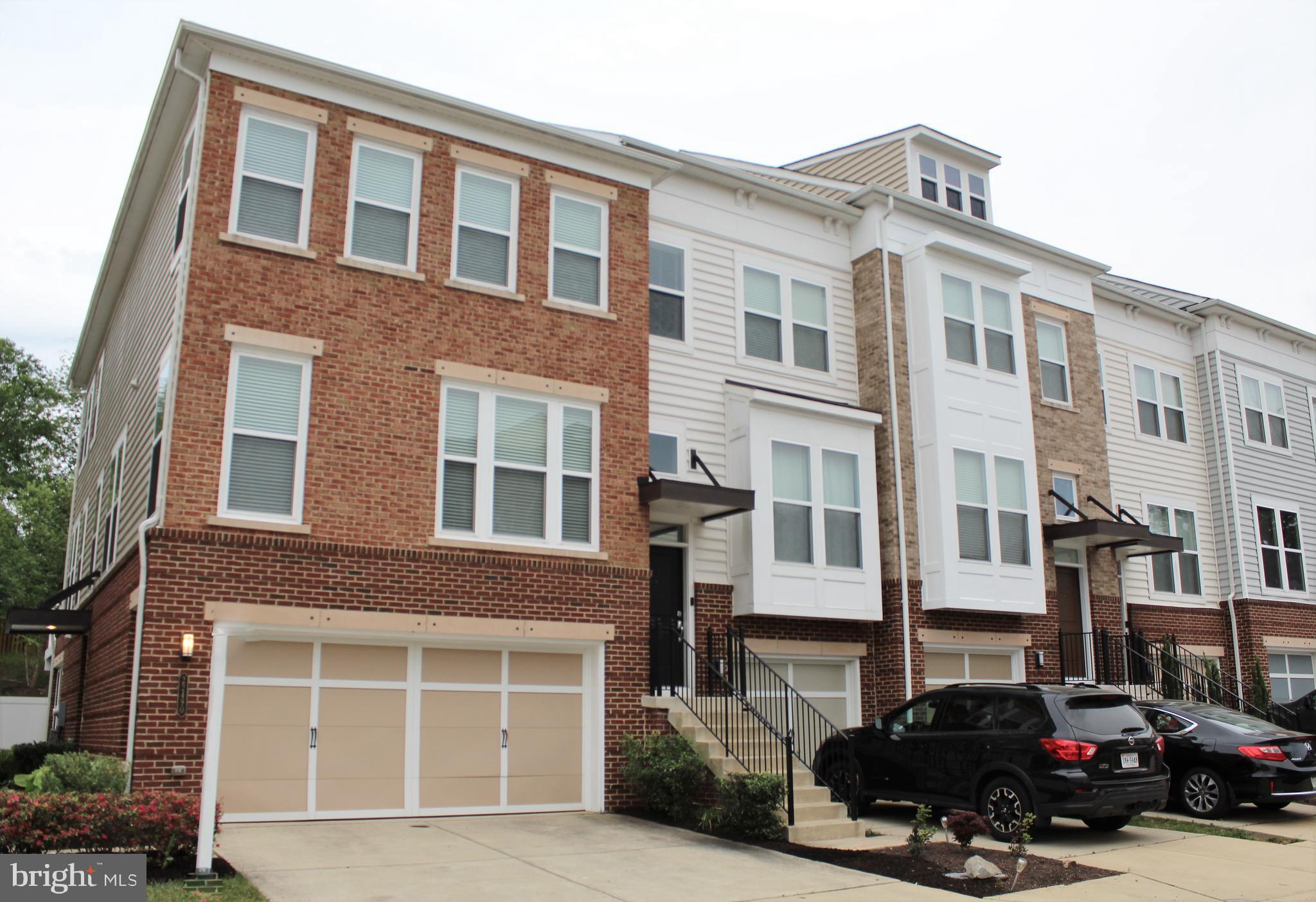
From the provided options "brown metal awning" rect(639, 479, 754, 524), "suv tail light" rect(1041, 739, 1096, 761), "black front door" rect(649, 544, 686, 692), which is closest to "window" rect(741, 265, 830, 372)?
Answer: "brown metal awning" rect(639, 479, 754, 524)

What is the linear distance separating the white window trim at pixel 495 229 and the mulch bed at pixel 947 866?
25.9 feet

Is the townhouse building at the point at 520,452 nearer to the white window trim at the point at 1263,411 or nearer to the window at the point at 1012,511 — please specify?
the window at the point at 1012,511

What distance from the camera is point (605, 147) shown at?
51.8 ft

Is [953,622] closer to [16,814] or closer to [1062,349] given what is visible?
[1062,349]

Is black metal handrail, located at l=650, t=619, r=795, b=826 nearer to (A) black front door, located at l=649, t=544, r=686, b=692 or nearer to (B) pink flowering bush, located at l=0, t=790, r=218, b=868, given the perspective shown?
(A) black front door, located at l=649, t=544, r=686, b=692

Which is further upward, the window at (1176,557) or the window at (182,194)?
the window at (182,194)

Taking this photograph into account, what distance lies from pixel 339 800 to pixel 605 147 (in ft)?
30.6

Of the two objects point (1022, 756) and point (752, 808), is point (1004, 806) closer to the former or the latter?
point (1022, 756)

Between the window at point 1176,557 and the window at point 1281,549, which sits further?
the window at point 1281,549

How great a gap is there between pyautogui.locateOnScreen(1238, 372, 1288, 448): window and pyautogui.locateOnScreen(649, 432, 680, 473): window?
1575 centimetres

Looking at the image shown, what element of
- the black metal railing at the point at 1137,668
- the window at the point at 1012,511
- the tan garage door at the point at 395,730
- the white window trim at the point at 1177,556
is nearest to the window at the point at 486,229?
the tan garage door at the point at 395,730

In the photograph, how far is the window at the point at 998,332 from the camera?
65.7 ft

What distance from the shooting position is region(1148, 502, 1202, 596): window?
2316 centimetres

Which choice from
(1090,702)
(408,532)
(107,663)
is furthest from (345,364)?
(1090,702)
